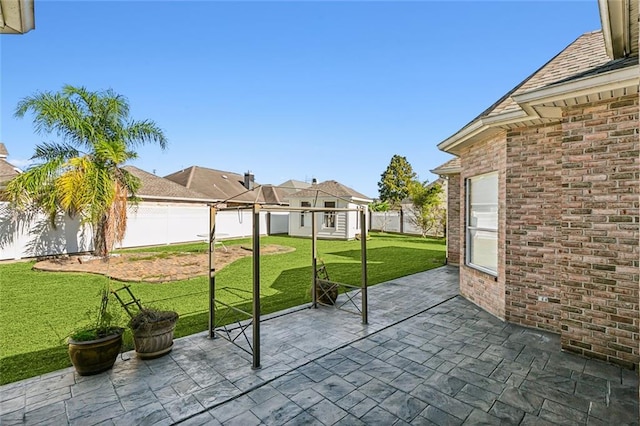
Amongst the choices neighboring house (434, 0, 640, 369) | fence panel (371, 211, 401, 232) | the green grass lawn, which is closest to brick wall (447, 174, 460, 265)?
the green grass lawn

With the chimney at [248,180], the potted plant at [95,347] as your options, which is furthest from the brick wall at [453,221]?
the chimney at [248,180]

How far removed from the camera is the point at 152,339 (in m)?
3.99

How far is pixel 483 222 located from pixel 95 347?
24.1 feet

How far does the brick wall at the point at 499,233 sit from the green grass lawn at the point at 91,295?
9.03ft

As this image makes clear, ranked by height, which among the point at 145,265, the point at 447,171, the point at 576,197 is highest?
the point at 447,171

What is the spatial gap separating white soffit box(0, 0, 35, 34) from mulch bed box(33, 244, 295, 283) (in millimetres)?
7295

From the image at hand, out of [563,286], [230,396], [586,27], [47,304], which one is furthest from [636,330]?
[47,304]

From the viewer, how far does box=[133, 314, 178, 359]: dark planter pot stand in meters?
3.97

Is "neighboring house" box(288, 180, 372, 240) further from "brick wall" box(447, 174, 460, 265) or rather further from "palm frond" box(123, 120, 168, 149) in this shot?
"palm frond" box(123, 120, 168, 149)

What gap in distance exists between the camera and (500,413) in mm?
2906

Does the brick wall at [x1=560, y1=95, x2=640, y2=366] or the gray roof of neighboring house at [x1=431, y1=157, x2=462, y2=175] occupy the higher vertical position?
the gray roof of neighboring house at [x1=431, y1=157, x2=462, y2=175]

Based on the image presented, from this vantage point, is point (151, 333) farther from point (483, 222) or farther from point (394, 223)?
point (394, 223)

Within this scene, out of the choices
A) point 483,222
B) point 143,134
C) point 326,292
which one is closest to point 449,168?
point 483,222

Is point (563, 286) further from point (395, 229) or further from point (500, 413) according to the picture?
point (395, 229)
